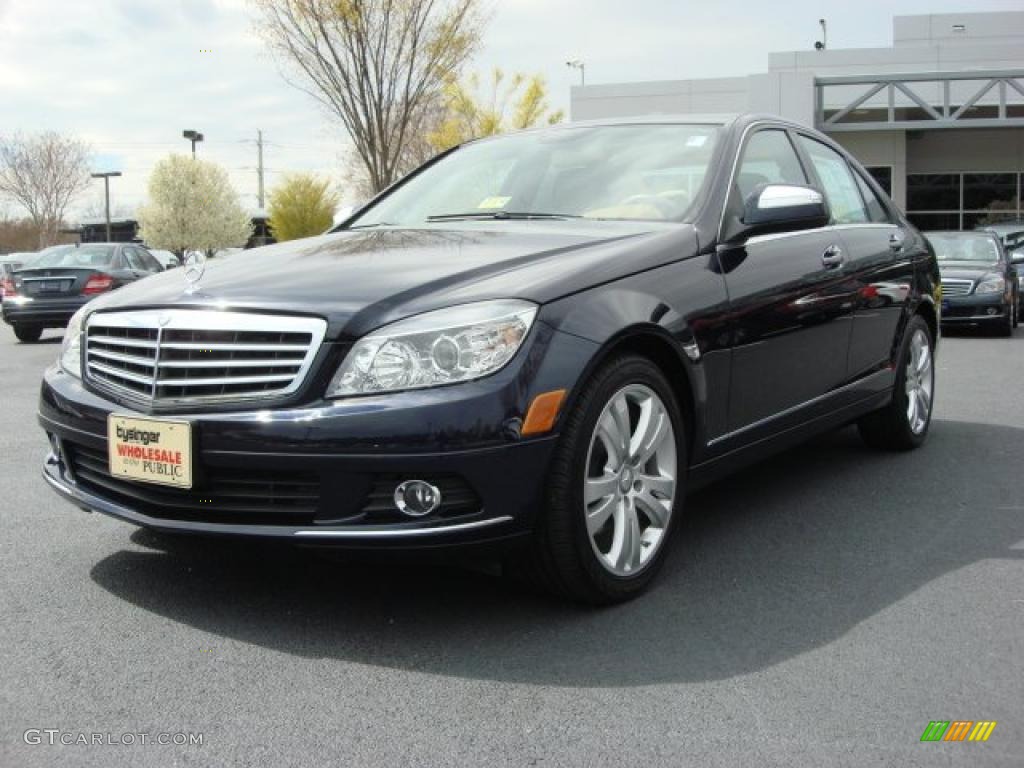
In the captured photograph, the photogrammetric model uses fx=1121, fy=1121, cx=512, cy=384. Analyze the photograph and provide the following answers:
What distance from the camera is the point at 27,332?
1552cm

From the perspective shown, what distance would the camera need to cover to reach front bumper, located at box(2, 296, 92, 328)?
15.0 meters

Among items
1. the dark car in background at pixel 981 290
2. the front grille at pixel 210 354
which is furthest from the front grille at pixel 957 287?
the front grille at pixel 210 354

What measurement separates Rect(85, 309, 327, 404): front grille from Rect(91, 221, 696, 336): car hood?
50 millimetres

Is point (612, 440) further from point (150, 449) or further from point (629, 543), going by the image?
point (150, 449)

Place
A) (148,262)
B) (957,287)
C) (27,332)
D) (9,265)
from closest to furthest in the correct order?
1. (957,287)
2. (27,332)
3. (148,262)
4. (9,265)

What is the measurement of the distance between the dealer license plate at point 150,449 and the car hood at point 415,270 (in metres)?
0.38

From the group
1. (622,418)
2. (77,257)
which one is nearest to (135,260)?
(77,257)

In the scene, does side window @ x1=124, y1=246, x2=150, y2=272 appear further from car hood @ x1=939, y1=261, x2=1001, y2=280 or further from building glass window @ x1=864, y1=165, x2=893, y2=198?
building glass window @ x1=864, y1=165, x2=893, y2=198

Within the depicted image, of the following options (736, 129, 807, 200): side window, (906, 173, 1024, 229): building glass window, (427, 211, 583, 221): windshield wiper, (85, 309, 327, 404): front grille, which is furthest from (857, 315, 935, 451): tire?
(906, 173, 1024, 229): building glass window

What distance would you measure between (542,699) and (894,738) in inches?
32.6

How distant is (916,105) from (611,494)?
87.3ft

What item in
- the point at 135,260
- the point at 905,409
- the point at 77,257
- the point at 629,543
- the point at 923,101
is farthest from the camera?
the point at 923,101

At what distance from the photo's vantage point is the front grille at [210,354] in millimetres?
3070

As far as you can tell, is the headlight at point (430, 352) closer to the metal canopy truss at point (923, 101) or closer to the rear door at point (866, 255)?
the rear door at point (866, 255)
